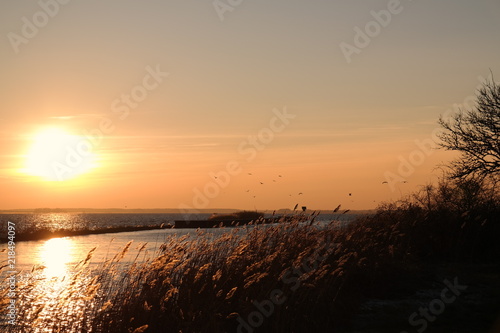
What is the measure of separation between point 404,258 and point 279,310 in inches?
345

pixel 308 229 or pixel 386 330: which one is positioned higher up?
pixel 308 229

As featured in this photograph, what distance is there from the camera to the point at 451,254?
65.0ft

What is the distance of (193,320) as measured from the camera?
29.0ft

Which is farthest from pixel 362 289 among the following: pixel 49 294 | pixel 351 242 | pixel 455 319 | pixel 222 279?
pixel 49 294

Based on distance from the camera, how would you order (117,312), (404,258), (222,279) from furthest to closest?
1. (404,258)
2. (222,279)
3. (117,312)

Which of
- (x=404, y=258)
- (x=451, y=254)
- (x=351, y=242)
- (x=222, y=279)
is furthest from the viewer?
(x=451, y=254)

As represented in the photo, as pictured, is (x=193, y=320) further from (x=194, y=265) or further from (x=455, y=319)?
(x=455, y=319)

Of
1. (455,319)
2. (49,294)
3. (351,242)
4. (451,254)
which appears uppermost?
(49,294)

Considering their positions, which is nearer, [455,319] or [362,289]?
[455,319]

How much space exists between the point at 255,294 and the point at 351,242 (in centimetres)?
601

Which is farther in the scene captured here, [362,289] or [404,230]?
[404,230]

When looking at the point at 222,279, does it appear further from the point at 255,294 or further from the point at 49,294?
the point at 49,294

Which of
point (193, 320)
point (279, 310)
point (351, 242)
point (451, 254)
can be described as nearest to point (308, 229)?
point (351, 242)

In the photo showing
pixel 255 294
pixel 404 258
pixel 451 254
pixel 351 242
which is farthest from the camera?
pixel 451 254
